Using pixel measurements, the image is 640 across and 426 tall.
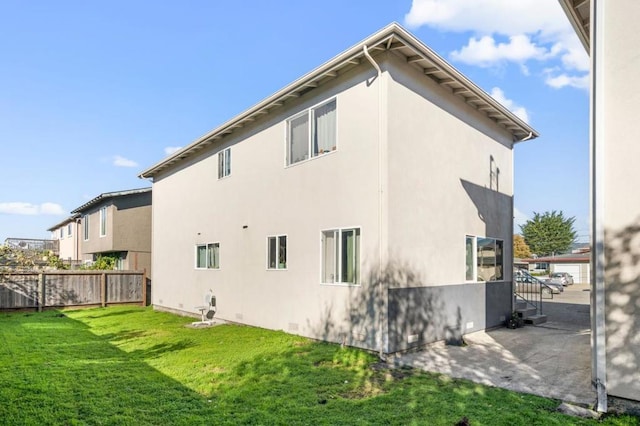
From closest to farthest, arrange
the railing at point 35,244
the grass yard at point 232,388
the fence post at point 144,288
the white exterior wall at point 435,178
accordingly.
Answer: the grass yard at point 232,388 → the white exterior wall at point 435,178 → the fence post at point 144,288 → the railing at point 35,244

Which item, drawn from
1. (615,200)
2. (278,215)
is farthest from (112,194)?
(615,200)

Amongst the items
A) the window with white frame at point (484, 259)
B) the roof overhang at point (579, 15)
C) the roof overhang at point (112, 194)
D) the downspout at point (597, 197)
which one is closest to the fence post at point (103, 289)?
the roof overhang at point (112, 194)

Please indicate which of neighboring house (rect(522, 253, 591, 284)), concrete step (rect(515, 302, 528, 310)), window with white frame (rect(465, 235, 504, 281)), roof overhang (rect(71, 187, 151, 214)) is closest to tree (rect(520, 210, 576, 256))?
neighboring house (rect(522, 253, 591, 284))

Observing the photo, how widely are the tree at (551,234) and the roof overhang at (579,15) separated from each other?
195 ft

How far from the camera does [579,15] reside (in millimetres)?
6656

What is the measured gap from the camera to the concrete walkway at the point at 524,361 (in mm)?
5848

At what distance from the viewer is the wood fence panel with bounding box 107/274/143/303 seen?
18247 millimetres

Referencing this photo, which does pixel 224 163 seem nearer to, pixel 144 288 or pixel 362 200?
pixel 362 200

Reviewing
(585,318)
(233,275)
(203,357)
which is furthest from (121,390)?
(585,318)

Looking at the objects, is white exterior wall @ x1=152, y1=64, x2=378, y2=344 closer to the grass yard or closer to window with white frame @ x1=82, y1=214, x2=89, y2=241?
the grass yard

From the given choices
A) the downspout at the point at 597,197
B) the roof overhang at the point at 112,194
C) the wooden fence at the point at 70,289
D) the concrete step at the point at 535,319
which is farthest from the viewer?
the roof overhang at the point at 112,194

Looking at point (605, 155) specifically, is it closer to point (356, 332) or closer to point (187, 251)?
point (356, 332)

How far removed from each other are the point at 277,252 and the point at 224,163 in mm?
4416

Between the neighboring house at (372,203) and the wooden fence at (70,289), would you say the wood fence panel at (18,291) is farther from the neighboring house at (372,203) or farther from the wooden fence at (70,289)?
the neighboring house at (372,203)
